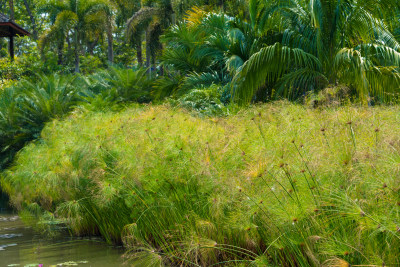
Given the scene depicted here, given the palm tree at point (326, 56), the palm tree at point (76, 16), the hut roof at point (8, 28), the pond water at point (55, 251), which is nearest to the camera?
the pond water at point (55, 251)

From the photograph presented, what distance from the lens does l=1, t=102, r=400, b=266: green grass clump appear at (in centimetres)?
360

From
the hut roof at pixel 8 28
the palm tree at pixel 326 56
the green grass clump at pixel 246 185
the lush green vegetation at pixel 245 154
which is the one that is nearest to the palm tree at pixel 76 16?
the hut roof at pixel 8 28

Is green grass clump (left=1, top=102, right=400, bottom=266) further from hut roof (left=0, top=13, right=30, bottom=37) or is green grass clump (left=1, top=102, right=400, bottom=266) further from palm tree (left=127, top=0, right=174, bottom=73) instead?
palm tree (left=127, top=0, right=174, bottom=73)

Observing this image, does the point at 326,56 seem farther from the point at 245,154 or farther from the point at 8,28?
the point at 8,28

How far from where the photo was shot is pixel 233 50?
13.0m

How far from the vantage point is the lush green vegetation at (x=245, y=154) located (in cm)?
382

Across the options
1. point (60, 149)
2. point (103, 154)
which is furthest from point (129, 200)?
point (60, 149)

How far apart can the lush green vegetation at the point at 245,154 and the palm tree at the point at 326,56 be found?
0.11ft

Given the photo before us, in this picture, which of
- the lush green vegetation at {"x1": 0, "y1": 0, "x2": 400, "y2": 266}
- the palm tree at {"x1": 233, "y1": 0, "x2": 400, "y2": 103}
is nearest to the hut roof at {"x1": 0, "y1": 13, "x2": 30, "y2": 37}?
the lush green vegetation at {"x1": 0, "y1": 0, "x2": 400, "y2": 266}

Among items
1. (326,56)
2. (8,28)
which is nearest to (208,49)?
(326,56)

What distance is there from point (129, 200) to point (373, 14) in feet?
23.0

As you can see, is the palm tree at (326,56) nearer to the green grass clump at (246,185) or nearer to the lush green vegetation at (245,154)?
the lush green vegetation at (245,154)

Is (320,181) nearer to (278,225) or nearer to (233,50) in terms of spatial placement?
(278,225)

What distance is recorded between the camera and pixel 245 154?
495 cm
